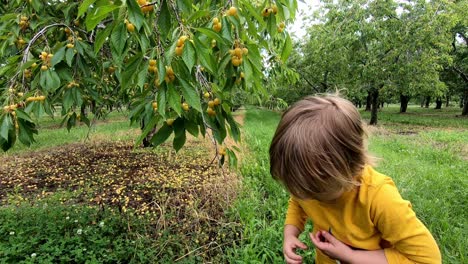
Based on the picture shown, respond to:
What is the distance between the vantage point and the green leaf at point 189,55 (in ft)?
3.48

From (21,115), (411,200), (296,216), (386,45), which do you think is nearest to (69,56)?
(21,115)

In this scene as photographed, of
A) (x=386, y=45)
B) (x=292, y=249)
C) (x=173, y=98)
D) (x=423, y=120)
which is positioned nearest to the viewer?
(x=173, y=98)

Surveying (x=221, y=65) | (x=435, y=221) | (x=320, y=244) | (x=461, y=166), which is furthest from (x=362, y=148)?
(x=461, y=166)

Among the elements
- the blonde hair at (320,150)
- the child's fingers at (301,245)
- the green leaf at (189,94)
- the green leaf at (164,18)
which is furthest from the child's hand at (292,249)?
the green leaf at (164,18)

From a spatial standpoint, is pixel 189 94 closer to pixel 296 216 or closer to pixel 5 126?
pixel 296 216

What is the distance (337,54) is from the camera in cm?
1213

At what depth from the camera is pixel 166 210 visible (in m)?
3.25

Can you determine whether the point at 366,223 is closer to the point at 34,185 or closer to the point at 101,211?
the point at 101,211

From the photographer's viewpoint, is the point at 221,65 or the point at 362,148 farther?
the point at 221,65

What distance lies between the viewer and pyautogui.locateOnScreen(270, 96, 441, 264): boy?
35.9 inches

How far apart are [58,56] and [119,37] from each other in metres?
0.66

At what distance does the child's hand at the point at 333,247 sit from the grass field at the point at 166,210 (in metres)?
0.45

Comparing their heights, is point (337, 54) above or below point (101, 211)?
above

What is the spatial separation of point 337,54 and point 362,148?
1204 centimetres
